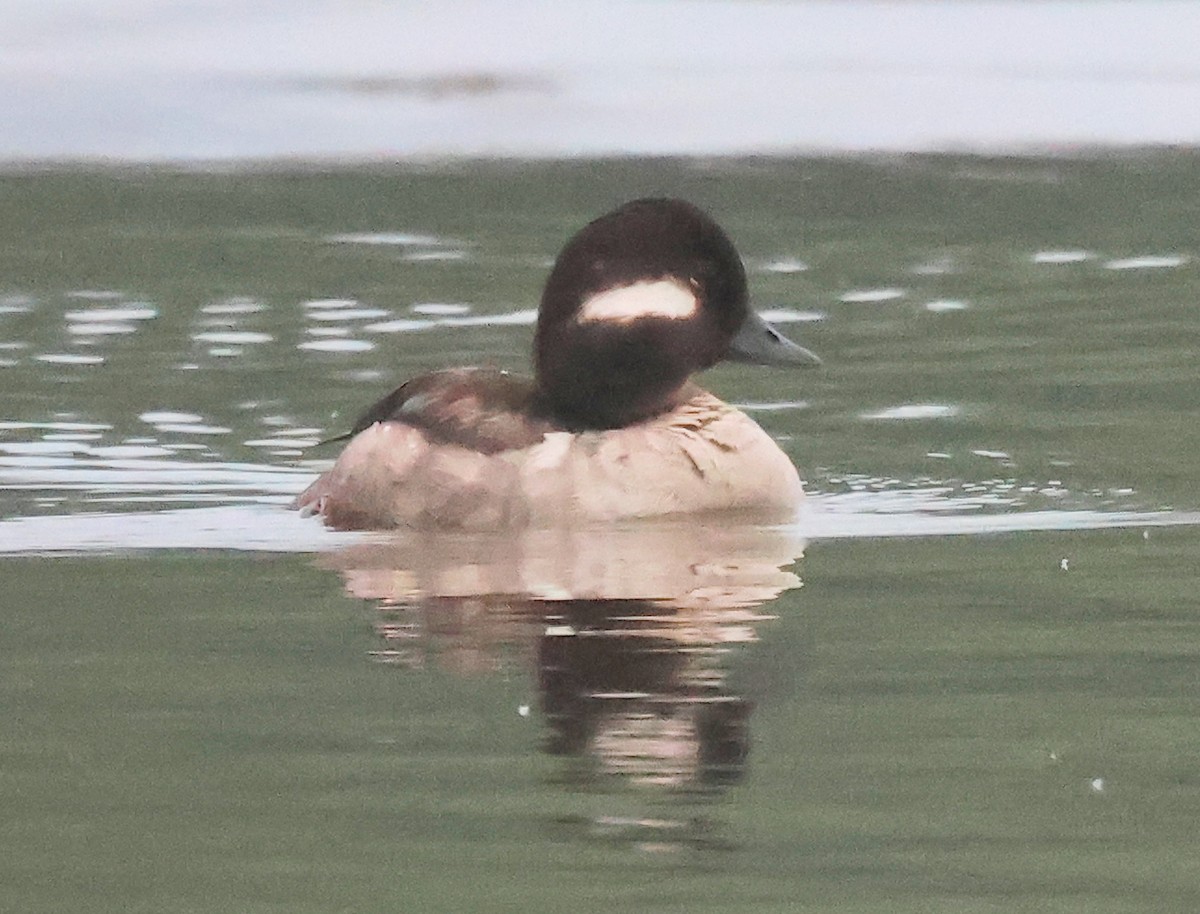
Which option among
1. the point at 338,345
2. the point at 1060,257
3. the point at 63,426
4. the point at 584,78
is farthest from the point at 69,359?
the point at 584,78

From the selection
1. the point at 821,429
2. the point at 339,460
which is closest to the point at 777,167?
the point at 821,429

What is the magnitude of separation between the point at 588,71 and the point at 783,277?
745 centimetres

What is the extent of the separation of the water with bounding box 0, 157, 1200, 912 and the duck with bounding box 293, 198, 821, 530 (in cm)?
21

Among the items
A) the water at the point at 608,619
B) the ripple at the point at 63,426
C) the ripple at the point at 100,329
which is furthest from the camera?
the ripple at the point at 100,329

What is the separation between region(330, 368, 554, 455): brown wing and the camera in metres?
9.50

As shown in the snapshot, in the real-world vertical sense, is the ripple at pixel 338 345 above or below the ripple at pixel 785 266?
below

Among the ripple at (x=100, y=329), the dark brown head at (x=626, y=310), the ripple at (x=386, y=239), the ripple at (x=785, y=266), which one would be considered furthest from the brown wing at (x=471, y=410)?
the ripple at (x=386, y=239)

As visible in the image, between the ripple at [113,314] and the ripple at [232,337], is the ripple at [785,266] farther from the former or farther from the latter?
the ripple at [113,314]

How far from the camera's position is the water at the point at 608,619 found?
210 inches

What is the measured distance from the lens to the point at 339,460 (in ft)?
33.0

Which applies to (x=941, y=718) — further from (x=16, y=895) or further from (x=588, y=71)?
(x=588, y=71)

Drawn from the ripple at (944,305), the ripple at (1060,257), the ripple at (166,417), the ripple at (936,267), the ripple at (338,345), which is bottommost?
the ripple at (166,417)

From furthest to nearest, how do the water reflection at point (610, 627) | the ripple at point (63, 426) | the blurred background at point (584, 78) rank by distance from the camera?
the blurred background at point (584, 78) < the ripple at point (63, 426) < the water reflection at point (610, 627)

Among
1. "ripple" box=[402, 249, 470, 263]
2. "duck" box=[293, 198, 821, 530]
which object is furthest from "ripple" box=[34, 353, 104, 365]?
"duck" box=[293, 198, 821, 530]
